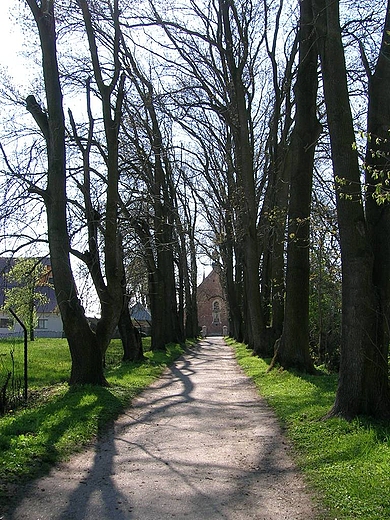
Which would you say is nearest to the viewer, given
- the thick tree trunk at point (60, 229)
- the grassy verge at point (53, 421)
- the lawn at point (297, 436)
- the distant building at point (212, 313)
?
the lawn at point (297, 436)

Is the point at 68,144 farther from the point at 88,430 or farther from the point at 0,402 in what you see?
the point at 88,430

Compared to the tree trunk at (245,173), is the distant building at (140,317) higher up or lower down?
lower down

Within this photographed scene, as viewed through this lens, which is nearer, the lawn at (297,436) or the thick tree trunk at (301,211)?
the lawn at (297,436)

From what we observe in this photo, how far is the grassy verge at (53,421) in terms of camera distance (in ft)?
21.3

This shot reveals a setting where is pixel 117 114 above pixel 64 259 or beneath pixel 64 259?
above

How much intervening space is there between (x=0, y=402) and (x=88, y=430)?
2.67m

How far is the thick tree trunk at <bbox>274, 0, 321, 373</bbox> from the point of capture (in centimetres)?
1368

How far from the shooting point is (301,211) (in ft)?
47.8

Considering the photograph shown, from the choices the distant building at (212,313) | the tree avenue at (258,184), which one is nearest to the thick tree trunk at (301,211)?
the tree avenue at (258,184)

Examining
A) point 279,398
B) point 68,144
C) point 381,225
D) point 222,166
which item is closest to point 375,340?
point 381,225

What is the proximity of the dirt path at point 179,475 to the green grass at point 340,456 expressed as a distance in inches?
8.0

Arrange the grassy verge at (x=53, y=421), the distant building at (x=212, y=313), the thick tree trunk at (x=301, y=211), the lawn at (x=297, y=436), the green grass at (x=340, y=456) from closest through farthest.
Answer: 1. the green grass at (x=340, y=456)
2. the lawn at (x=297, y=436)
3. the grassy verge at (x=53, y=421)
4. the thick tree trunk at (x=301, y=211)
5. the distant building at (x=212, y=313)

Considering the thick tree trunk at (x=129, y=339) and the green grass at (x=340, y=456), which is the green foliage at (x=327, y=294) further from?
the green grass at (x=340, y=456)

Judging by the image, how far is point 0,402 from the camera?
10398 millimetres
